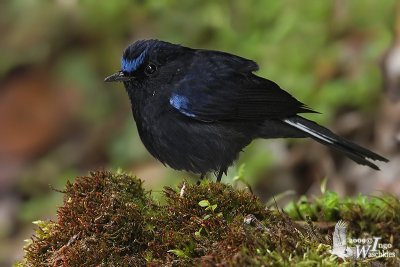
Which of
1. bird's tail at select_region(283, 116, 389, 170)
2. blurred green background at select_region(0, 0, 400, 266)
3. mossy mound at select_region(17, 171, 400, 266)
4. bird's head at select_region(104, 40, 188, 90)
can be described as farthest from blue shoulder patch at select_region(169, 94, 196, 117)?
blurred green background at select_region(0, 0, 400, 266)

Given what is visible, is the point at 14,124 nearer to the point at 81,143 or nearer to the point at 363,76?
the point at 81,143

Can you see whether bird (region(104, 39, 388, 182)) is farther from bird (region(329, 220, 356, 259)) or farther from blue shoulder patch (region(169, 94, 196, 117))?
bird (region(329, 220, 356, 259))

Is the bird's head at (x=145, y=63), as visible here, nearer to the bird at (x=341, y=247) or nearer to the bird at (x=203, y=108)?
the bird at (x=203, y=108)

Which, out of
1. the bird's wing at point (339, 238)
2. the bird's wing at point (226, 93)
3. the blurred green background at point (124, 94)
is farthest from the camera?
the blurred green background at point (124, 94)

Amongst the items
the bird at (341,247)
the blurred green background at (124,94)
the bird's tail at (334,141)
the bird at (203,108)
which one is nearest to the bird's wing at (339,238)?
the bird at (341,247)

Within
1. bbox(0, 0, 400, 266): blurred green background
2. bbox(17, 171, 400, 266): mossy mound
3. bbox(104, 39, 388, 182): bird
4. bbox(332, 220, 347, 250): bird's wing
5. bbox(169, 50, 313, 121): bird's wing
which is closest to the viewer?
bbox(17, 171, 400, 266): mossy mound

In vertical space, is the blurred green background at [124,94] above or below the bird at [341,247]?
above
